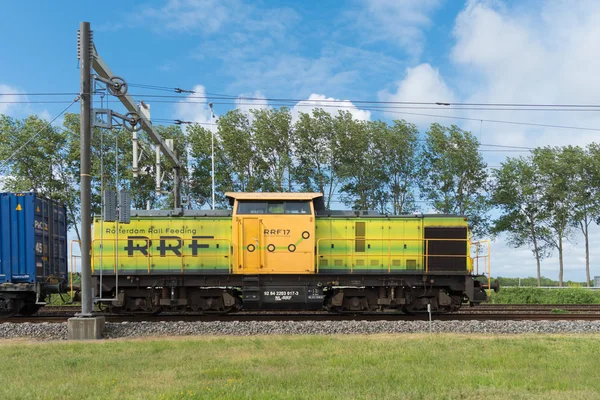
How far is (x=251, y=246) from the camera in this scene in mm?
14008

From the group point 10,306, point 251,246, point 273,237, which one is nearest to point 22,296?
point 10,306

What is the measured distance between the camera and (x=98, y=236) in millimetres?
14398

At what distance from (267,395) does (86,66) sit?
389 inches

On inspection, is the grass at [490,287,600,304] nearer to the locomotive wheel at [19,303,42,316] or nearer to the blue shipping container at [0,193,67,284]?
the locomotive wheel at [19,303,42,316]

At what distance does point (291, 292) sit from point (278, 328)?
1.67 meters

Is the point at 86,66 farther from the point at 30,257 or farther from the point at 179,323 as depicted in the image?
the point at 179,323

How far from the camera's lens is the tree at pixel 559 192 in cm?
3434

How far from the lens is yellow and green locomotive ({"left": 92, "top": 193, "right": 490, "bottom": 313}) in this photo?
1401cm

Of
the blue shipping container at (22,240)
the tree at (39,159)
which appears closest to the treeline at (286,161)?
the tree at (39,159)

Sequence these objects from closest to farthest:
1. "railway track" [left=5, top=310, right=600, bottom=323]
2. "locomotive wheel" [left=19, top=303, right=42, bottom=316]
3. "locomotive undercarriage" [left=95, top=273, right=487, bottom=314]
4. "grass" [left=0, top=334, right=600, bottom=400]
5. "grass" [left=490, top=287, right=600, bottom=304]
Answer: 1. "grass" [left=0, top=334, right=600, bottom=400]
2. "locomotive undercarriage" [left=95, top=273, right=487, bottom=314]
3. "railway track" [left=5, top=310, right=600, bottom=323]
4. "locomotive wheel" [left=19, top=303, right=42, bottom=316]
5. "grass" [left=490, top=287, right=600, bottom=304]

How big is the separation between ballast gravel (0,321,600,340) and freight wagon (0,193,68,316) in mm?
2038

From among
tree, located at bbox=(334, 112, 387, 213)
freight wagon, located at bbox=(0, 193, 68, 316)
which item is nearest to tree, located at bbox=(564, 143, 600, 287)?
tree, located at bbox=(334, 112, 387, 213)

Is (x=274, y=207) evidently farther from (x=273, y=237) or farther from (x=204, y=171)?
(x=204, y=171)

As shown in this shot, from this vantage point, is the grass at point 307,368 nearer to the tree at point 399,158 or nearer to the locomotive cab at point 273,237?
the locomotive cab at point 273,237
